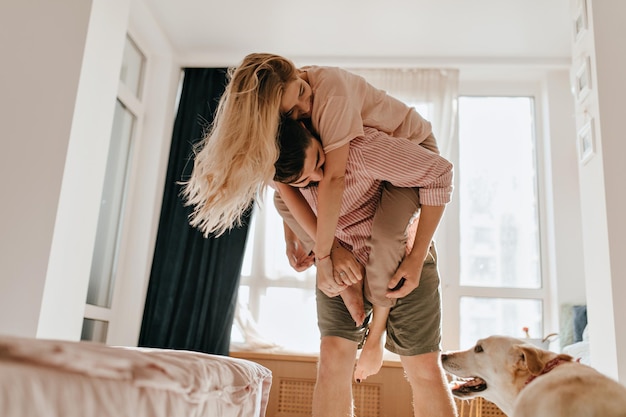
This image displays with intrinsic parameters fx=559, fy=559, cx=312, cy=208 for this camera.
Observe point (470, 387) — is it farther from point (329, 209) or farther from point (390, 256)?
point (329, 209)

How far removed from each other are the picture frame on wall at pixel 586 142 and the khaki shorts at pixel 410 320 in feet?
5.06

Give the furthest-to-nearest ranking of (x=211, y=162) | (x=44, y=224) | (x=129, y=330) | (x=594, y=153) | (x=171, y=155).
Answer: (x=171, y=155)
(x=129, y=330)
(x=594, y=153)
(x=44, y=224)
(x=211, y=162)

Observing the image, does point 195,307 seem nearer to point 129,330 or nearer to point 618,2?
point 129,330

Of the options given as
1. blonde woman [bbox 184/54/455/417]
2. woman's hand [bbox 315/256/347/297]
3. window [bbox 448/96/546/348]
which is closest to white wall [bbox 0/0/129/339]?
blonde woman [bbox 184/54/455/417]

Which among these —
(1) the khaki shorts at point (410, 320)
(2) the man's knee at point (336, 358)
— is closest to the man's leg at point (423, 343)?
(1) the khaki shorts at point (410, 320)

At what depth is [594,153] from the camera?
8.54ft

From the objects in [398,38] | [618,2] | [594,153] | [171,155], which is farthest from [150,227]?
[618,2]

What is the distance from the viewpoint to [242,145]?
1188mm

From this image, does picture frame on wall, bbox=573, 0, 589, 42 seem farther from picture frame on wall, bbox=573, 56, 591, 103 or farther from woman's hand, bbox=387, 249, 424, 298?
woman's hand, bbox=387, 249, 424, 298

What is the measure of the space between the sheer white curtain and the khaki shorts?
2.61 metres

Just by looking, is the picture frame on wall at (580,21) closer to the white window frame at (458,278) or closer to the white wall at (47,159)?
the white window frame at (458,278)

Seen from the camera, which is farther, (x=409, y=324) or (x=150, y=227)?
(x=150, y=227)

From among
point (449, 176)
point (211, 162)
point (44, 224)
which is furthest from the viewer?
point (44, 224)

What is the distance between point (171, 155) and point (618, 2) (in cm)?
292
